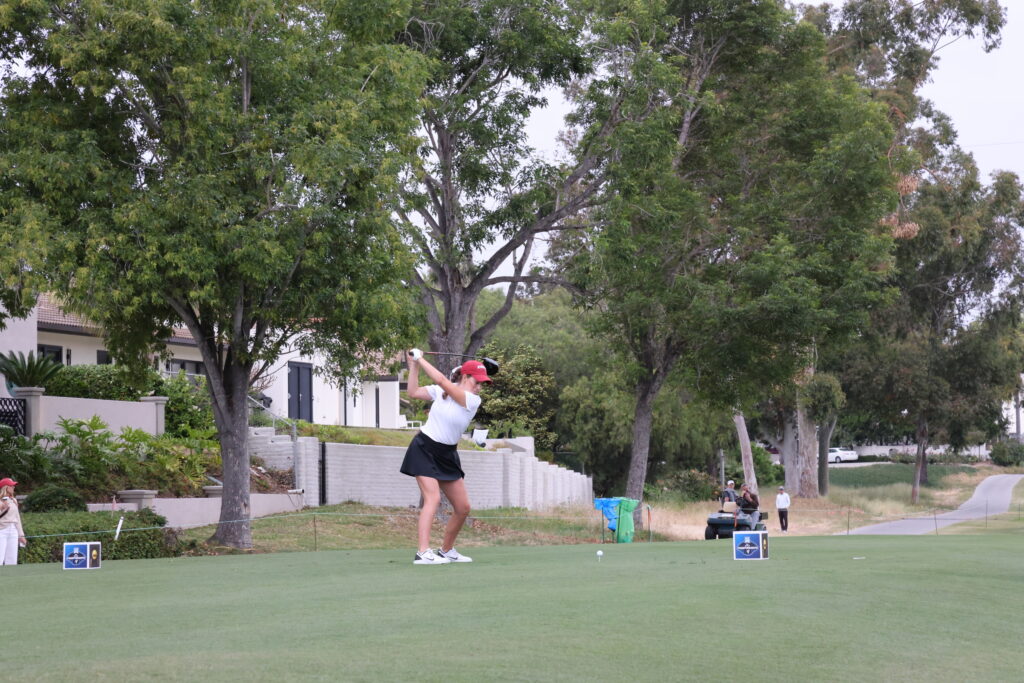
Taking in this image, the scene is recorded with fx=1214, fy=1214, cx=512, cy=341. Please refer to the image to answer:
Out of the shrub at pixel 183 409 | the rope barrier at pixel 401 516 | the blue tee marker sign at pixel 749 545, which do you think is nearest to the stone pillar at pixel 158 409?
the shrub at pixel 183 409

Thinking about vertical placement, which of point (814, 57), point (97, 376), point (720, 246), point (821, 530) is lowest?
point (821, 530)

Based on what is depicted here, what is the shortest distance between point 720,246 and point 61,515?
58.0ft

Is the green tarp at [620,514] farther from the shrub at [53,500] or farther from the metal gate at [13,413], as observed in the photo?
the metal gate at [13,413]

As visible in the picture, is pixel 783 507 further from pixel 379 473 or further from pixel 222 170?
pixel 222 170

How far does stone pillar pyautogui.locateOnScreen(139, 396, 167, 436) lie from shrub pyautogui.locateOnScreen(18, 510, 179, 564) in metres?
9.15

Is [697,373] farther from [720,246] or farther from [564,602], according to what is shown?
[564,602]

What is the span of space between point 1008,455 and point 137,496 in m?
92.1

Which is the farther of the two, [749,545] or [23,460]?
[23,460]

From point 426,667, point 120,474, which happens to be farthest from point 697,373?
point 426,667

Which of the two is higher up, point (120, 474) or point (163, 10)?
point (163, 10)

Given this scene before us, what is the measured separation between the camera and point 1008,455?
3974 inches

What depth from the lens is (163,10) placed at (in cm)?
1773

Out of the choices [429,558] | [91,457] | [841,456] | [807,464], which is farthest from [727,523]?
[841,456]

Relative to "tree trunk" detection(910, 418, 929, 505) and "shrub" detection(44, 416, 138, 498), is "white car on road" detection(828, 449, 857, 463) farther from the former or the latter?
"shrub" detection(44, 416, 138, 498)
